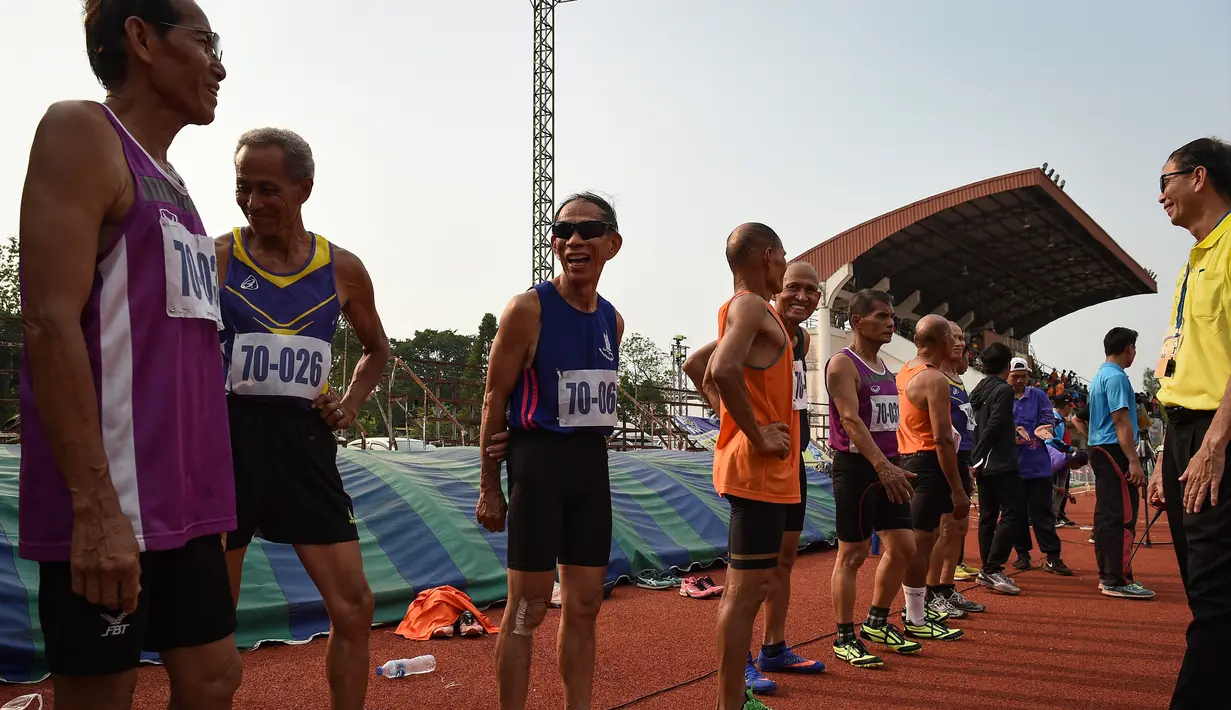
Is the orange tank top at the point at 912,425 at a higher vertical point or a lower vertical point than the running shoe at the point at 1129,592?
higher

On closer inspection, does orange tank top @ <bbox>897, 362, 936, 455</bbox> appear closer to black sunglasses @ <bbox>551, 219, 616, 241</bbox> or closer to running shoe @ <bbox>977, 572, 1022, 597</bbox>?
running shoe @ <bbox>977, 572, 1022, 597</bbox>

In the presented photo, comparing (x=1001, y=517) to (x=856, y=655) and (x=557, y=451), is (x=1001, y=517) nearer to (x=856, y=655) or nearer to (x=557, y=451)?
(x=856, y=655)

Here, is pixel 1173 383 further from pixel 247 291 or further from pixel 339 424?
pixel 247 291

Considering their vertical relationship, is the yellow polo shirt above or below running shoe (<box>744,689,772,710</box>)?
above

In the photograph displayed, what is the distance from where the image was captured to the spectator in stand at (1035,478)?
28.7ft

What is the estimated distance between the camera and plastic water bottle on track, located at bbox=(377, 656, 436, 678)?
15.5 ft

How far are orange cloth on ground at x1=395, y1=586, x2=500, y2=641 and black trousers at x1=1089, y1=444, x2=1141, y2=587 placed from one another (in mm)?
5427

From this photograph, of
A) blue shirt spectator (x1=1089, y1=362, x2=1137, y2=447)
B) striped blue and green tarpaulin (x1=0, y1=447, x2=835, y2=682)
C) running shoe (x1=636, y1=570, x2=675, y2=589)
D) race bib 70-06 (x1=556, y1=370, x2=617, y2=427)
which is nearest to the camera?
race bib 70-06 (x1=556, y1=370, x2=617, y2=427)

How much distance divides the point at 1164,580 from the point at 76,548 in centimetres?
949

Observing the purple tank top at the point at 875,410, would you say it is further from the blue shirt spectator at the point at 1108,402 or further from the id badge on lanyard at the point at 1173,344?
the blue shirt spectator at the point at 1108,402

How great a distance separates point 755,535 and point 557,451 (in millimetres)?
1008

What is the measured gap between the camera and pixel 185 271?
74.7 inches

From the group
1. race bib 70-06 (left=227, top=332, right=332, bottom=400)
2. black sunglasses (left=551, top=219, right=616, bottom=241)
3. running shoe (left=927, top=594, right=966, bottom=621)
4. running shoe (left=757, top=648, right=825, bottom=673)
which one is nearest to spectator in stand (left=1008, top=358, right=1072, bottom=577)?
running shoe (left=927, top=594, right=966, bottom=621)

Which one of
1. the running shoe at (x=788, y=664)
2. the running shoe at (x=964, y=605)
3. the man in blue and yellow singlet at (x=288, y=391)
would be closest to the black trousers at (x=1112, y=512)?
the running shoe at (x=964, y=605)
